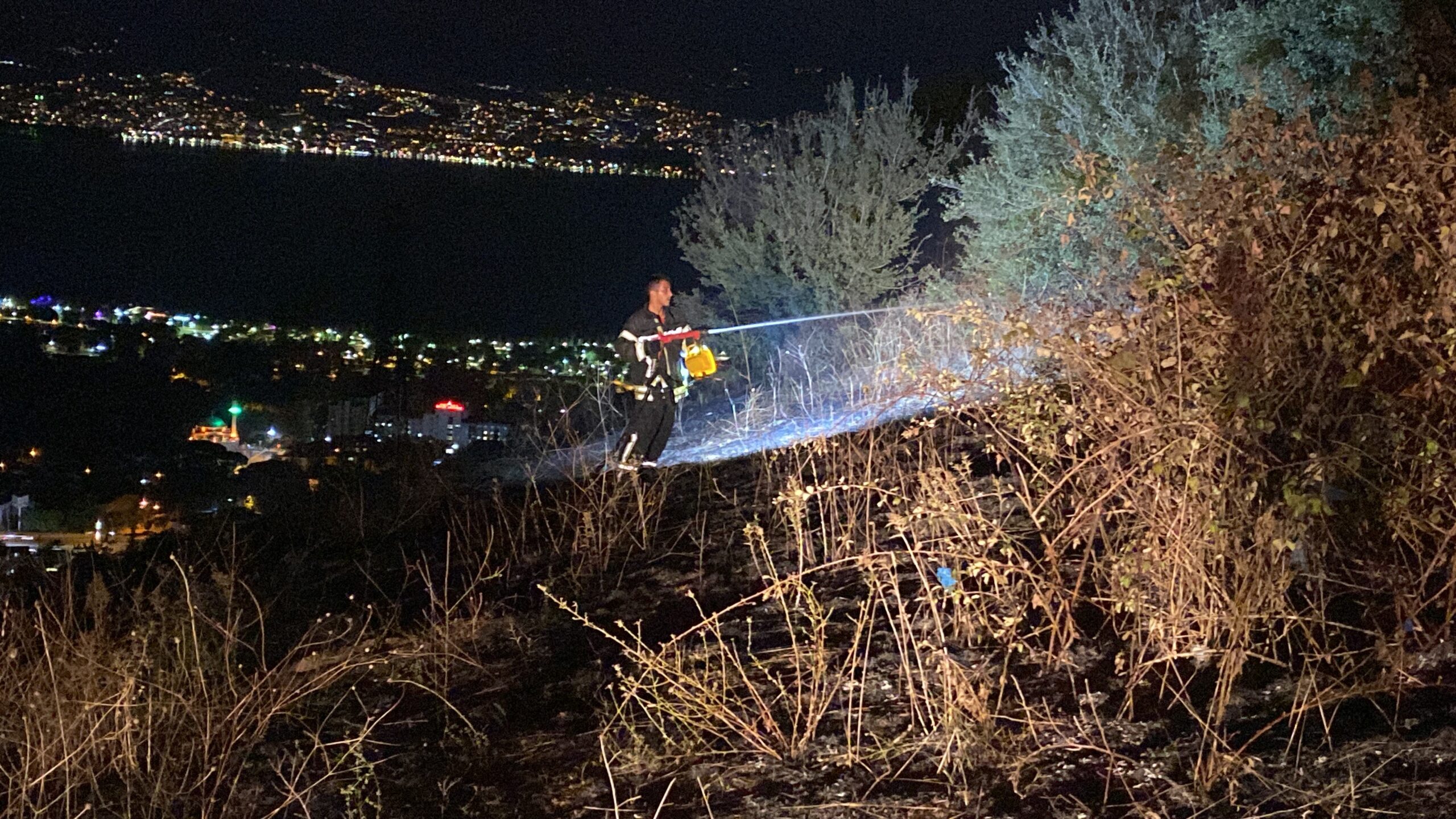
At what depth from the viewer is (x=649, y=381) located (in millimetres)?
9000

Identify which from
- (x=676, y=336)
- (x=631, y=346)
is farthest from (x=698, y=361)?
(x=631, y=346)

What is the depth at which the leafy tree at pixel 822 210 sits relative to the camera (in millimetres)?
17172

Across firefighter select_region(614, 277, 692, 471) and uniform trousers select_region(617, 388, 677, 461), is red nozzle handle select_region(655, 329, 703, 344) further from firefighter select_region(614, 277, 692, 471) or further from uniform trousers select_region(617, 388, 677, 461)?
uniform trousers select_region(617, 388, 677, 461)

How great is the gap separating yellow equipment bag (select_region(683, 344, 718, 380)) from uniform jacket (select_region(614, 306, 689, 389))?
0.05 metres

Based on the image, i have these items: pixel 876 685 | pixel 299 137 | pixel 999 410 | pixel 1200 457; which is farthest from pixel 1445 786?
pixel 299 137

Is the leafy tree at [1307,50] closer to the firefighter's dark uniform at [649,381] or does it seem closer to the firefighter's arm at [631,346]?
the firefighter's dark uniform at [649,381]

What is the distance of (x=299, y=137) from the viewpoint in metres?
56.6

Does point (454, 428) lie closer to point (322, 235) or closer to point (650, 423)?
point (650, 423)

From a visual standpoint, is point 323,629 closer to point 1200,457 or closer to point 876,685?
point 876,685

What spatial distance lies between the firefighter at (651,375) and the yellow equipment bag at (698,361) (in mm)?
44

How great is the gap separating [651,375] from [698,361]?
37 centimetres

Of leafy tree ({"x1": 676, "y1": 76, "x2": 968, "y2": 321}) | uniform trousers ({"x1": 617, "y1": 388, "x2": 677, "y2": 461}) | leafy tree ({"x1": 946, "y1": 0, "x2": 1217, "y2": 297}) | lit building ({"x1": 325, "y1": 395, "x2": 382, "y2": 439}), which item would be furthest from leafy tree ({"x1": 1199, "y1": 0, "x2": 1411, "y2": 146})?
lit building ({"x1": 325, "y1": 395, "x2": 382, "y2": 439})

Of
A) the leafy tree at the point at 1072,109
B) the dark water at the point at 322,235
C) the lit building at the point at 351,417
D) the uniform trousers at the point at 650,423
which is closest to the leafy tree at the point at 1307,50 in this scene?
the leafy tree at the point at 1072,109

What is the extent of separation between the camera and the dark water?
4059 centimetres
